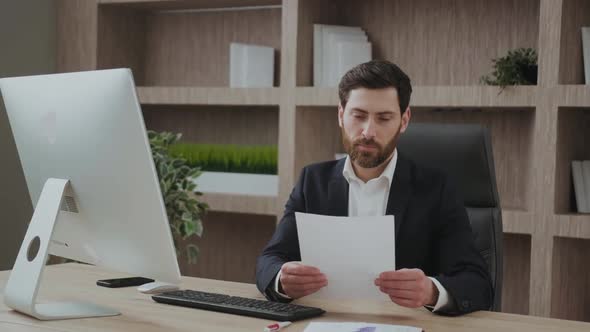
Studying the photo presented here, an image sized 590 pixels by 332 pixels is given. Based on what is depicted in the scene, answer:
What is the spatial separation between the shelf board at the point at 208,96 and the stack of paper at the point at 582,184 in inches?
49.4

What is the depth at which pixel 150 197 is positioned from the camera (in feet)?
5.30

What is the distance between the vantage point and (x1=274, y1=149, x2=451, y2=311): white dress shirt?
2057 millimetres

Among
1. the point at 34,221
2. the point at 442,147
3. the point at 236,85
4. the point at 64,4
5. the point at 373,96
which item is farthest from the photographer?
the point at 64,4

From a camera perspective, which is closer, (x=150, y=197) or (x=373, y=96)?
(x=150, y=197)

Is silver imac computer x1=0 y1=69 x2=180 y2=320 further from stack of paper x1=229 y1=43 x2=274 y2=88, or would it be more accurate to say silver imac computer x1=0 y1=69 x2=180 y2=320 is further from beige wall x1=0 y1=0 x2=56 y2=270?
beige wall x1=0 y1=0 x2=56 y2=270

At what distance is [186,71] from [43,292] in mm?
2347

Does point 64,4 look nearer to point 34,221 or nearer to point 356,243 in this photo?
point 34,221

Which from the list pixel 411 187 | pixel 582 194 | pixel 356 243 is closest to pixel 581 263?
pixel 582 194

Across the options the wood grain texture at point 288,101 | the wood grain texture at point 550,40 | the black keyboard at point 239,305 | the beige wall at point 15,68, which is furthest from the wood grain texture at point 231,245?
the black keyboard at point 239,305

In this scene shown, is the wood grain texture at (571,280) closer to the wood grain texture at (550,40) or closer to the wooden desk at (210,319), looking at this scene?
the wood grain texture at (550,40)

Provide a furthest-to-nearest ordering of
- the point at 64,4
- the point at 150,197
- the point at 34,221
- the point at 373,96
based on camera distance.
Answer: the point at 64,4
the point at 373,96
the point at 34,221
the point at 150,197

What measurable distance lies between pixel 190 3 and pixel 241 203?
1.00 metres

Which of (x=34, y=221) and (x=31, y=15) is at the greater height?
(x=31, y=15)

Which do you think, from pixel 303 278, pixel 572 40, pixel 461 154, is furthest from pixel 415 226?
pixel 572 40
